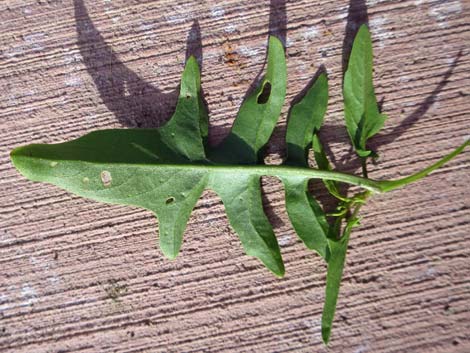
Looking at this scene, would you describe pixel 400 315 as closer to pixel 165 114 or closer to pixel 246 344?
pixel 246 344

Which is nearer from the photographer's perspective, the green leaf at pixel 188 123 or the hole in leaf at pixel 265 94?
the green leaf at pixel 188 123

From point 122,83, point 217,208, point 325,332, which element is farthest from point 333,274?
point 122,83

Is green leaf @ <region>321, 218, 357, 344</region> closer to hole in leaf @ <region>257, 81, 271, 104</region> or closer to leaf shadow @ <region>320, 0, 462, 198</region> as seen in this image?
leaf shadow @ <region>320, 0, 462, 198</region>

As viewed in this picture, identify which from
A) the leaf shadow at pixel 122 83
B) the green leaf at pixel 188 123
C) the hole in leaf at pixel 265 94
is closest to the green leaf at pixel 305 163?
the hole in leaf at pixel 265 94

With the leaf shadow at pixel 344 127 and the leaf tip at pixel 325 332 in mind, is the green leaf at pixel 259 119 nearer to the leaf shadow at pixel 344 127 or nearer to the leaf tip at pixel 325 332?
the leaf shadow at pixel 344 127

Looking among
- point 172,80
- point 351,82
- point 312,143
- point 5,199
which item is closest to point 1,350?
point 5,199

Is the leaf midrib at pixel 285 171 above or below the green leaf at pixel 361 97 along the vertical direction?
below

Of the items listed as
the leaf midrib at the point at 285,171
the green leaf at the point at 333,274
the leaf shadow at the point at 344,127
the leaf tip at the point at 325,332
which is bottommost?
the leaf tip at the point at 325,332

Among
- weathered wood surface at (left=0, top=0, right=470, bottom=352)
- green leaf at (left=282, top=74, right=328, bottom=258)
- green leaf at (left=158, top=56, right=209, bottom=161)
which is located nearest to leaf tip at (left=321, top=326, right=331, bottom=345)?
weathered wood surface at (left=0, top=0, right=470, bottom=352)
